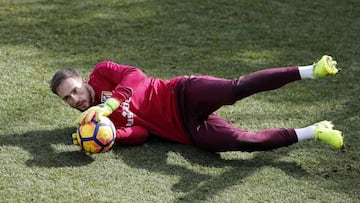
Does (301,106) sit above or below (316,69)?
below

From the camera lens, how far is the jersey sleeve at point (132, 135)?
3.59 metres

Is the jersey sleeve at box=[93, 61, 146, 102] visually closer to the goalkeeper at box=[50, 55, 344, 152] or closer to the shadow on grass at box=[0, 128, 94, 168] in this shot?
the goalkeeper at box=[50, 55, 344, 152]

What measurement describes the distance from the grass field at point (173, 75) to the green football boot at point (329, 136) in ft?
0.44

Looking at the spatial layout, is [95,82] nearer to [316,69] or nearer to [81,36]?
[316,69]

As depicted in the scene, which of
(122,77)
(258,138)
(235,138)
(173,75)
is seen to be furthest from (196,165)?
(173,75)

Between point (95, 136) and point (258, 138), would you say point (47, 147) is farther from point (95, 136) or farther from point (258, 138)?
point (258, 138)

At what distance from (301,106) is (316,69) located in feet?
2.56

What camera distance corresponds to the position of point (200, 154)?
362cm

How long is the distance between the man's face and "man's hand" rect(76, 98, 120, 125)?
190mm

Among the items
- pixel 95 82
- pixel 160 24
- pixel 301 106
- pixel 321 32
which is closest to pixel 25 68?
pixel 95 82

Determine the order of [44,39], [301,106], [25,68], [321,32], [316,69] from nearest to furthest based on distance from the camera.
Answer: [316,69] → [301,106] → [25,68] → [44,39] → [321,32]

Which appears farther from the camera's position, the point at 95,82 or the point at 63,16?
the point at 63,16

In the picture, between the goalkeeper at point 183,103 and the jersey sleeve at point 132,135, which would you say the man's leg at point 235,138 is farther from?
the jersey sleeve at point 132,135

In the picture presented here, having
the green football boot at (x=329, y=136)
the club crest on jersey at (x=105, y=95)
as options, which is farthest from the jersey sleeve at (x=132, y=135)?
the green football boot at (x=329, y=136)
